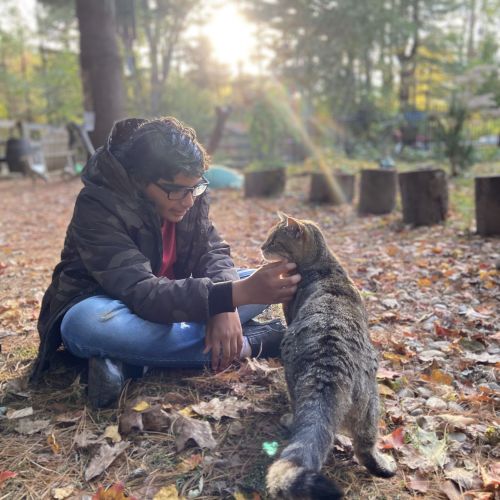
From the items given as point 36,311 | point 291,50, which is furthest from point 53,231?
point 291,50

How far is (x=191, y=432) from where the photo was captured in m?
2.47

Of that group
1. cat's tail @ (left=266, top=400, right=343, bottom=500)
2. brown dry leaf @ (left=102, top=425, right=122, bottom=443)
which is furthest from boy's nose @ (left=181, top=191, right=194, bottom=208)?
cat's tail @ (left=266, top=400, right=343, bottom=500)

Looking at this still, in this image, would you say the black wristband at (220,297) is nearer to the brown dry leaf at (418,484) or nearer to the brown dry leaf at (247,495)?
the brown dry leaf at (247,495)

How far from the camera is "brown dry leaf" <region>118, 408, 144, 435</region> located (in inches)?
101

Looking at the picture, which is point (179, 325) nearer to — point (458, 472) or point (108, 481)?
point (108, 481)

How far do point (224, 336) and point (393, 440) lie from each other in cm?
104

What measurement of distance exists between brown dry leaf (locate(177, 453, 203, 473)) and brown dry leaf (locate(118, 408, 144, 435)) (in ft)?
1.19

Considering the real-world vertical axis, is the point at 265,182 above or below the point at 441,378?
above

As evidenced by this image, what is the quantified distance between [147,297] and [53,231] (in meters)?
6.26

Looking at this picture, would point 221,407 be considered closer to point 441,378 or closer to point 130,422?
point 130,422

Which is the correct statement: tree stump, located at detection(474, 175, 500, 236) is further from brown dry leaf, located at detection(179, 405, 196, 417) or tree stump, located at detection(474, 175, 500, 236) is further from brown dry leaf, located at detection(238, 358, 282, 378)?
brown dry leaf, located at detection(179, 405, 196, 417)

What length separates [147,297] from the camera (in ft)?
8.60

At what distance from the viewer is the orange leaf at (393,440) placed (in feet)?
7.92

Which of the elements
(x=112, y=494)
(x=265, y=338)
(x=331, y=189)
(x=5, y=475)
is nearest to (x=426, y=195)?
(x=331, y=189)
